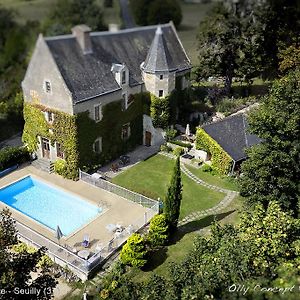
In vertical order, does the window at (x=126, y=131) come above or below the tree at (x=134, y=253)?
above

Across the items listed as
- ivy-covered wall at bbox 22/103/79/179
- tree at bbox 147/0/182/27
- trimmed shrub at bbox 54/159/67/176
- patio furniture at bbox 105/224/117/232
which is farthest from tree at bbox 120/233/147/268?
tree at bbox 147/0/182/27

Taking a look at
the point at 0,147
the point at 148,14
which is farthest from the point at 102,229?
the point at 148,14

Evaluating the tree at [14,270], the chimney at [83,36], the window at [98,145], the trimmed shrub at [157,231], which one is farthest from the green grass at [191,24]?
the tree at [14,270]

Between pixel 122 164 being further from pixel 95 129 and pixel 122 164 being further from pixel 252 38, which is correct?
pixel 252 38

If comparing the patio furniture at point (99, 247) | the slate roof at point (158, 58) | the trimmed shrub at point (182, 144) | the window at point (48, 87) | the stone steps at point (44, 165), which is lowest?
the patio furniture at point (99, 247)

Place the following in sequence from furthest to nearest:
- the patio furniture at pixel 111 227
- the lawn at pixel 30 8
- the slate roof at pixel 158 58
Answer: the slate roof at pixel 158 58, the lawn at pixel 30 8, the patio furniture at pixel 111 227

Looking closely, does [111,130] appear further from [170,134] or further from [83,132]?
[170,134]

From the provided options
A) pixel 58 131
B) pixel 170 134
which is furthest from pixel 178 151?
pixel 58 131

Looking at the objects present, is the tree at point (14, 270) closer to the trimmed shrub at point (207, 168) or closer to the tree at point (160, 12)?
the trimmed shrub at point (207, 168)
